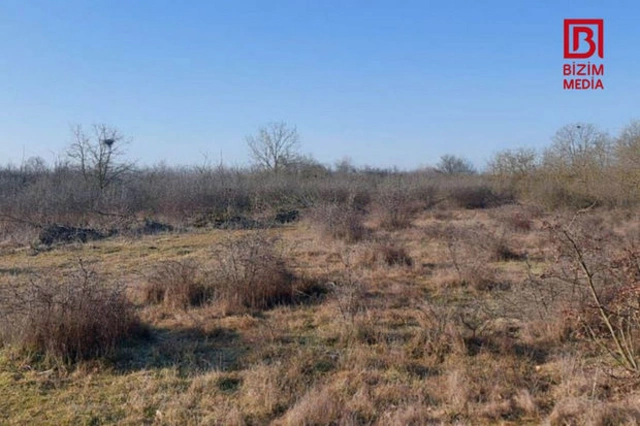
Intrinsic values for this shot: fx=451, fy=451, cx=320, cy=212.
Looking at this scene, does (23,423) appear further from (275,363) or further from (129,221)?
(129,221)

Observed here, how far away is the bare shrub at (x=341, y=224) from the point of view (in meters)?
12.4

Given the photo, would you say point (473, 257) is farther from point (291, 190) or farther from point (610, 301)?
point (291, 190)

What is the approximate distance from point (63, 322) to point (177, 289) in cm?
205

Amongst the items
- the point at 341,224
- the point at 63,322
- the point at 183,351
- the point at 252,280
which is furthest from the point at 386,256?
the point at 63,322

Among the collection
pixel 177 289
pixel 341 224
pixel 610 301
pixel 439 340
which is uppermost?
pixel 341 224

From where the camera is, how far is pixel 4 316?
4758mm

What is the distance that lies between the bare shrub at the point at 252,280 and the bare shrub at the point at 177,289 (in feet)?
0.78

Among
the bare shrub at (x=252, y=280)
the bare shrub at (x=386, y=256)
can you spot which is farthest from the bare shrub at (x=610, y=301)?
the bare shrub at (x=386, y=256)

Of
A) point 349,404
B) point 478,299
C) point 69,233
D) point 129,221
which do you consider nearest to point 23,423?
point 349,404

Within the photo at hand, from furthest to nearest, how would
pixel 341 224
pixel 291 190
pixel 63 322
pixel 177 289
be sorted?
pixel 291 190
pixel 341 224
pixel 177 289
pixel 63 322

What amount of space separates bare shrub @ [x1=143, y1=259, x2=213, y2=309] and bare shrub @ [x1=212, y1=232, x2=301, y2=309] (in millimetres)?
237

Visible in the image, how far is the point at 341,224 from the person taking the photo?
41.5 ft

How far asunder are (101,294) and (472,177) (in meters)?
28.1

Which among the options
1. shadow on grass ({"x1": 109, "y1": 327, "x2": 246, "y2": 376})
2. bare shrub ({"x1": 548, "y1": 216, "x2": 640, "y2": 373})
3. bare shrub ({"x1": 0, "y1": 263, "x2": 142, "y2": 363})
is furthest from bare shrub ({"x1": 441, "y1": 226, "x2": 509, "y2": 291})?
bare shrub ({"x1": 0, "y1": 263, "x2": 142, "y2": 363})
